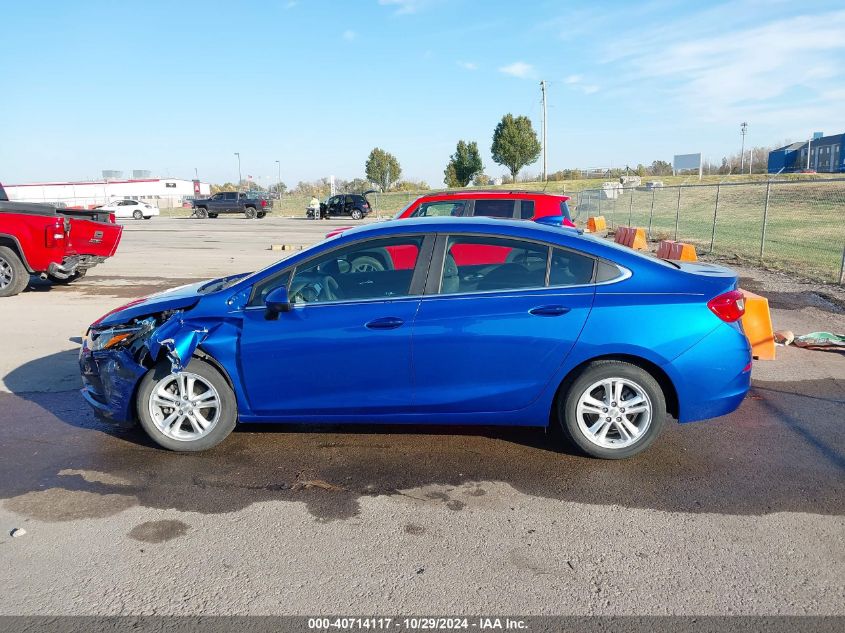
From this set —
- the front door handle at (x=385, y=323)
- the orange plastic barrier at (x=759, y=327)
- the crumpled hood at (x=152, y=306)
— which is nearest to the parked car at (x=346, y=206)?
Result: the orange plastic barrier at (x=759, y=327)

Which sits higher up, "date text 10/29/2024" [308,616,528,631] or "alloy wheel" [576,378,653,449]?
"alloy wheel" [576,378,653,449]

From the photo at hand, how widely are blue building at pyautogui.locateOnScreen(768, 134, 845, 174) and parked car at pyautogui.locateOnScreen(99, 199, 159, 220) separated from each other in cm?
7115

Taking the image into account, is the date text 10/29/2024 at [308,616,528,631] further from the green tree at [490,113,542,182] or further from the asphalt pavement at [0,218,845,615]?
the green tree at [490,113,542,182]

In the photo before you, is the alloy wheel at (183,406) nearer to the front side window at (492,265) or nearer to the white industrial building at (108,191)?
the front side window at (492,265)

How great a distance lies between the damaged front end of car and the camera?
14.4ft

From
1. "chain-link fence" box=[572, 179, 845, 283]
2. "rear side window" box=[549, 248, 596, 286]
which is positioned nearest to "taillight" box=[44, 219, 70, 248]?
"rear side window" box=[549, 248, 596, 286]

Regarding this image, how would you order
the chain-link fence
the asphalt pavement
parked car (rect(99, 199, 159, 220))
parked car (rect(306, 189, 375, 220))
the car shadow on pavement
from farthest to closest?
parked car (rect(99, 199, 159, 220)), parked car (rect(306, 189, 375, 220)), the chain-link fence, the car shadow on pavement, the asphalt pavement

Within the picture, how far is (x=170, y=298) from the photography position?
495 centimetres

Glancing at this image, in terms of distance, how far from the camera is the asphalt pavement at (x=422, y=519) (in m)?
3.02

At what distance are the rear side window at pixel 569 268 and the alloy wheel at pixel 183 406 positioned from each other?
2375mm

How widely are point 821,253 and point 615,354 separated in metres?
14.9

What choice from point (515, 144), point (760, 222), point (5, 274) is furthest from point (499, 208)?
point (515, 144)

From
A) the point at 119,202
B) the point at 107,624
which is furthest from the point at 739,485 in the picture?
the point at 119,202

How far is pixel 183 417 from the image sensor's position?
4.57 meters
